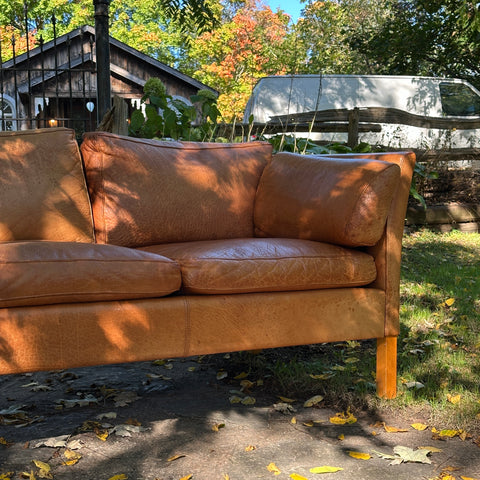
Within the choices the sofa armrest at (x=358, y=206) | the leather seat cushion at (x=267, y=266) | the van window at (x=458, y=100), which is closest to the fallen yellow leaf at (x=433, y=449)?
the sofa armrest at (x=358, y=206)

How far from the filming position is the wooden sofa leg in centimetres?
287

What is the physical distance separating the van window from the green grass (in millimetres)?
6201

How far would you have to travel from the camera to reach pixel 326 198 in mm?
2936

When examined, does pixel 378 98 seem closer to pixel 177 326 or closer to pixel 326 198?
pixel 326 198

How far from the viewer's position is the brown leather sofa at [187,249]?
7.66ft

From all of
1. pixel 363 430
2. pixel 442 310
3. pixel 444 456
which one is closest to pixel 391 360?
pixel 363 430

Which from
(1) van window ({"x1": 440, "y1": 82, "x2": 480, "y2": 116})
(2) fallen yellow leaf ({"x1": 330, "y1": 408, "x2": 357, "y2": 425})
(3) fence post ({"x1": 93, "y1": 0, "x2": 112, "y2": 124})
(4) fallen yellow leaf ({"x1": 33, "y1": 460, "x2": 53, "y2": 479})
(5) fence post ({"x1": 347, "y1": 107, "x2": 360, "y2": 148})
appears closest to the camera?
(4) fallen yellow leaf ({"x1": 33, "y1": 460, "x2": 53, "y2": 479})

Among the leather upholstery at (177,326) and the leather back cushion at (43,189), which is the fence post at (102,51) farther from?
the leather upholstery at (177,326)

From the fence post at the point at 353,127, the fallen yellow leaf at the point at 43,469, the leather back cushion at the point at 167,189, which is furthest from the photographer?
the fence post at the point at 353,127

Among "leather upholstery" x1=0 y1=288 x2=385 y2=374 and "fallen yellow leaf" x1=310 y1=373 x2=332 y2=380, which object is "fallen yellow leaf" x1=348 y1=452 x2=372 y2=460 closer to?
"leather upholstery" x1=0 y1=288 x2=385 y2=374

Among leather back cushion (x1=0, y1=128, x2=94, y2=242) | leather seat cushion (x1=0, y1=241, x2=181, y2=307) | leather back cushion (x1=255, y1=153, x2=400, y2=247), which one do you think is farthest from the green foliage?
leather seat cushion (x1=0, y1=241, x2=181, y2=307)

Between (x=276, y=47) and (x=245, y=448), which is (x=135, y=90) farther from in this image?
(x=245, y=448)

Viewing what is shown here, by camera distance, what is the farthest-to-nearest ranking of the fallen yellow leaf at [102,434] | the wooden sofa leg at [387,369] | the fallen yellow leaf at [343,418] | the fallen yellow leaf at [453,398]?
1. the wooden sofa leg at [387,369]
2. the fallen yellow leaf at [453,398]
3. the fallen yellow leaf at [343,418]
4. the fallen yellow leaf at [102,434]

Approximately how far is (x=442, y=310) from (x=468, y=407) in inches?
62.6
